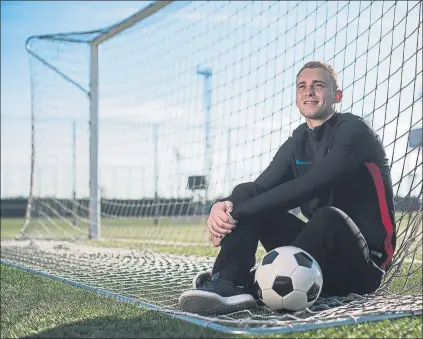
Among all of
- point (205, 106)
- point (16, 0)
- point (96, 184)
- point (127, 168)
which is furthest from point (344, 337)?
point (16, 0)

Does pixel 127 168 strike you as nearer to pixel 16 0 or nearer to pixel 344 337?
pixel 16 0

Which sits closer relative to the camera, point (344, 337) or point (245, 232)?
point (344, 337)

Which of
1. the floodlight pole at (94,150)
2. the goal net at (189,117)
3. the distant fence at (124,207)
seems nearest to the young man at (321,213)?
the goal net at (189,117)

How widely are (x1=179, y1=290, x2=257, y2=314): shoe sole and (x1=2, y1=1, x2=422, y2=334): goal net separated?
0.18ft

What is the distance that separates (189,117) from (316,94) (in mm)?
5211

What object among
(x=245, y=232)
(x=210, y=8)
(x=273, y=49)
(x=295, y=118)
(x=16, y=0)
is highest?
(x=16, y=0)

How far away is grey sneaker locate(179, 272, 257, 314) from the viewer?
242 cm

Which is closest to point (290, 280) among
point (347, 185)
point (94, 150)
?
point (347, 185)

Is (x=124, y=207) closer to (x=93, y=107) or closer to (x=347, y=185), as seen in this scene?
(x=93, y=107)

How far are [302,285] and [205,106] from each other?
498 centimetres

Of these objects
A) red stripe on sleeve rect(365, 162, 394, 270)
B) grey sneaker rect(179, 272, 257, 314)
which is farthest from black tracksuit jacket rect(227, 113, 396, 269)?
grey sneaker rect(179, 272, 257, 314)

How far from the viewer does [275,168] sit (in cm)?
289

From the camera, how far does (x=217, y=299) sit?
242 centimetres

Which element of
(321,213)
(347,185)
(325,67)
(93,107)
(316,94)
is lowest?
(321,213)
